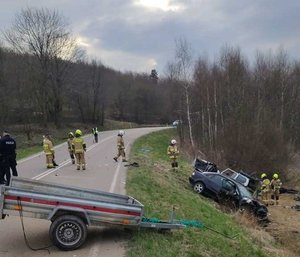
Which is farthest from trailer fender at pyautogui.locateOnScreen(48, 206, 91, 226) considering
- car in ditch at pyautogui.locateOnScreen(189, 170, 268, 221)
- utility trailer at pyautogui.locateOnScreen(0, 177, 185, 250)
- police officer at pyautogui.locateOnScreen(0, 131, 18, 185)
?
car in ditch at pyautogui.locateOnScreen(189, 170, 268, 221)

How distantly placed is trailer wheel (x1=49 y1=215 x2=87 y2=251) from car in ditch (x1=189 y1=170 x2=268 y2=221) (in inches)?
490

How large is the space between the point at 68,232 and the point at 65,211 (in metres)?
0.39

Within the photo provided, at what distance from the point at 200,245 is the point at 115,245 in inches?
74.0

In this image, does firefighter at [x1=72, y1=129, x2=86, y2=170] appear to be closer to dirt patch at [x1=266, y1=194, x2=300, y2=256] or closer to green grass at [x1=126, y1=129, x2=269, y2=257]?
green grass at [x1=126, y1=129, x2=269, y2=257]

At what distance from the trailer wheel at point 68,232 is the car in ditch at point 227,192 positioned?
12440mm

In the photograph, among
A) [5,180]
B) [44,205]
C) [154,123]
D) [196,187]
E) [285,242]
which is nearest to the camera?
[44,205]

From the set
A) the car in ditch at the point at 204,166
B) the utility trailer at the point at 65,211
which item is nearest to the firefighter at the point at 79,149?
the car in ditch at the point at 204,166

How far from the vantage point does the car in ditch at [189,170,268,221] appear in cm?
2022

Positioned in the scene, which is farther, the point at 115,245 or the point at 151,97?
the point at 151,97

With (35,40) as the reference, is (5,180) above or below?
below

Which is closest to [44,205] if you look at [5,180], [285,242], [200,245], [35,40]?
[200,245]

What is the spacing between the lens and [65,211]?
8.61 meters

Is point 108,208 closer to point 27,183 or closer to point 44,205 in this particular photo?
point 44,205

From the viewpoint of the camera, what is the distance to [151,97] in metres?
107
